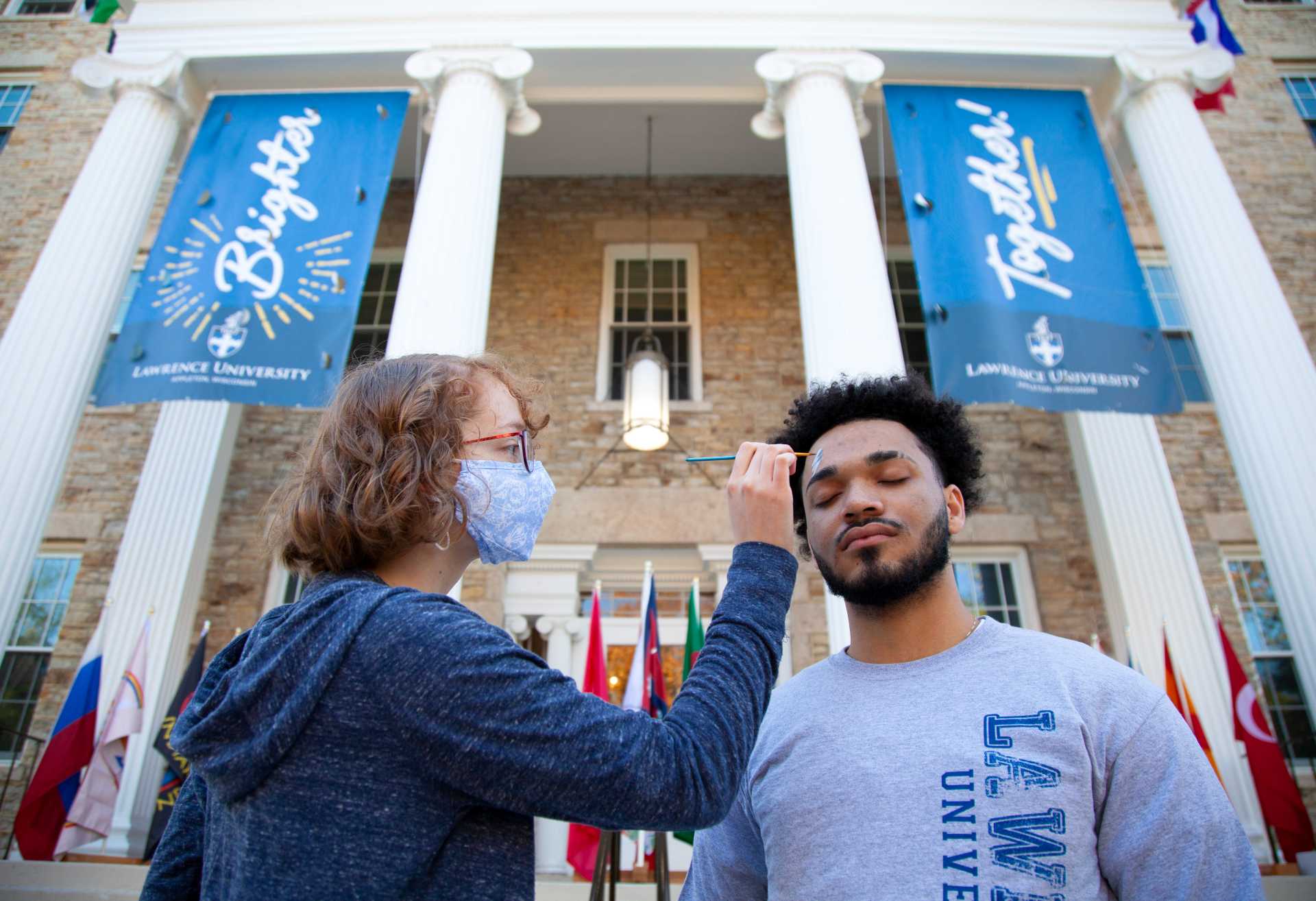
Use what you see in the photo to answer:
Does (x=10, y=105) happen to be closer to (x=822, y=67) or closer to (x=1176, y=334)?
(x=822, y=67)

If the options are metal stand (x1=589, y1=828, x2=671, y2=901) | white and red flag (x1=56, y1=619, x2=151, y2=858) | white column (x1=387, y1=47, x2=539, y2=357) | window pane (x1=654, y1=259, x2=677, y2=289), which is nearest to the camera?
metal stand (x1=589, y1=828, x2=671, y2=901)

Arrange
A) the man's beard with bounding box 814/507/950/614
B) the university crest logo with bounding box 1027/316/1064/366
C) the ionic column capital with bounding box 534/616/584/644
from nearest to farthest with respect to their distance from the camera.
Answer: the man's beard with bounding box 814/507/950/614 → the university crest logo with bounding box 1027/316/1064/366 → the ionic column capital with bounding box 534/616/584/644

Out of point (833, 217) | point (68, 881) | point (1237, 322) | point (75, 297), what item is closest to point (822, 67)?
point (833, 217)

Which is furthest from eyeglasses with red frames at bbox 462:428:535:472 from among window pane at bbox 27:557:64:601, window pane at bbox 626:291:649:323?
window pane at bbox 27:557:64:601

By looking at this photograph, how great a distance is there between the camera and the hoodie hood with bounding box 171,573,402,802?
3.96ft

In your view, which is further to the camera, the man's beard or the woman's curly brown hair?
the man's beard

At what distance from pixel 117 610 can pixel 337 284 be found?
395 centimetres

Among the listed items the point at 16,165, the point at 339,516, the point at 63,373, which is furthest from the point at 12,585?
the point at 16,165

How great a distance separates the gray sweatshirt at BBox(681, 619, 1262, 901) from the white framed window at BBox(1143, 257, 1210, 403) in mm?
8895

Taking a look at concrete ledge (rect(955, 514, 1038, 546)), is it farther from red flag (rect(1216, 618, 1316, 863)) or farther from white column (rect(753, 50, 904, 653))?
white column (rect(753, 50, 904, 653))

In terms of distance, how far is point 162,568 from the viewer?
7.73m

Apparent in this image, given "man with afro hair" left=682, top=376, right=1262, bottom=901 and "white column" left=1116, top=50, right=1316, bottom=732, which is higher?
"white column" left=1116, top=50, right=1316, bottom=732

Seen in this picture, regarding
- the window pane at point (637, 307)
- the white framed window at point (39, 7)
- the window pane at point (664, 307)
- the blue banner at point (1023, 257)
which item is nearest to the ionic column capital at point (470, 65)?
the window pane at point (637, 307)

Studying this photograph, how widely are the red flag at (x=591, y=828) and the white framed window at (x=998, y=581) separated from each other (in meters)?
3.81
